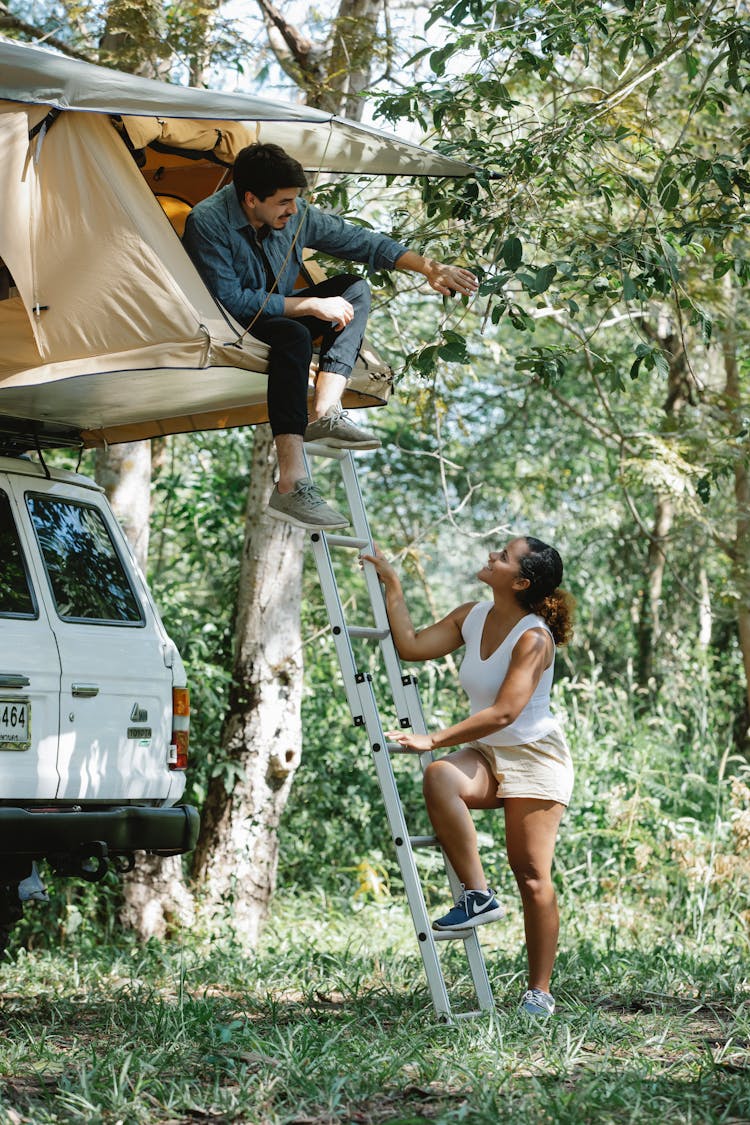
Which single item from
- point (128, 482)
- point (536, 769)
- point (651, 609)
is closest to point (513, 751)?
point (536, 769)

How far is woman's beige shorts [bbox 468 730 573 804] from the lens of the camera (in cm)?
496

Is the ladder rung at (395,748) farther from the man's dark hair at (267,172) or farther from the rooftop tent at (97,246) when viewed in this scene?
the man's dark hair at (267,172)

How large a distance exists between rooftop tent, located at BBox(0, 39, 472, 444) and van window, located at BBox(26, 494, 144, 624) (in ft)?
1.84

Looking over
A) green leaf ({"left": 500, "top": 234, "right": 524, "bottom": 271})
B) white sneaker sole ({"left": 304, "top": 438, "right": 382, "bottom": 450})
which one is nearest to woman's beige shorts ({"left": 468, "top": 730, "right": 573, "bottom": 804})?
white sneaker sole ({"left": 304, "top": 438, "right": 382, "bottom": 450})

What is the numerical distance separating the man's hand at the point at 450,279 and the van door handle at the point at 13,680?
7.55 ft

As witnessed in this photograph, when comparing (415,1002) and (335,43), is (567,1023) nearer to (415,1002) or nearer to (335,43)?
(415,1002)

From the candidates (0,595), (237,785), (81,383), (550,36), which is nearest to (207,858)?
(237,785)

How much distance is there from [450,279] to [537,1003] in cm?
294

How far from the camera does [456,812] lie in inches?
191

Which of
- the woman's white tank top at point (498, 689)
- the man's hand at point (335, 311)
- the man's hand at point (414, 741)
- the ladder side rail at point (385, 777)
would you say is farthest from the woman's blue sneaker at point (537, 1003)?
the man's hand at point (335, 311)

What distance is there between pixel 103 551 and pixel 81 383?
1.02 metres

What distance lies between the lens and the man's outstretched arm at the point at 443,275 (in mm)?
5160

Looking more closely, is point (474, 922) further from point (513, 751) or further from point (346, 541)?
point (346, 541)

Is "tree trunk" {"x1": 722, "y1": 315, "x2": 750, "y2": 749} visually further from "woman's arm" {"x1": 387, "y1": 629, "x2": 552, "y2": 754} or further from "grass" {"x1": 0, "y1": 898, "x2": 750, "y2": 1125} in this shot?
"woman's arm" {"x1": 387, "y1": 629, "x2": 552, "y2": 754}
